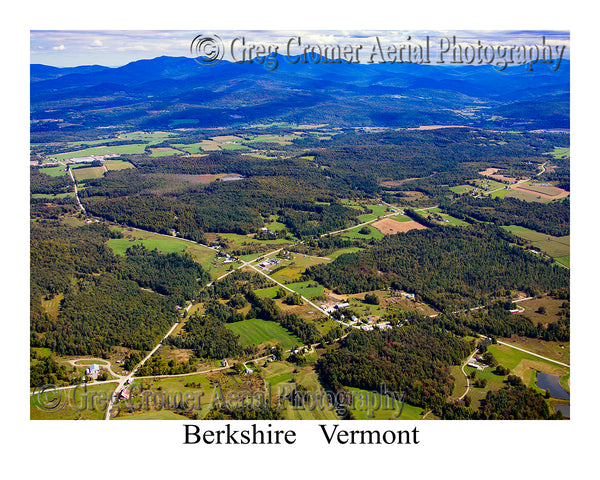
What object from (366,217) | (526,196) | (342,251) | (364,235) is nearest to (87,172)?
(366,217)

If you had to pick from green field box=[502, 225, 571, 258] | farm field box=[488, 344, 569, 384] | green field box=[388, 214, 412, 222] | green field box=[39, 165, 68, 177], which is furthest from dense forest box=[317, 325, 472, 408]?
green field box=[39, 165, 68, 177]

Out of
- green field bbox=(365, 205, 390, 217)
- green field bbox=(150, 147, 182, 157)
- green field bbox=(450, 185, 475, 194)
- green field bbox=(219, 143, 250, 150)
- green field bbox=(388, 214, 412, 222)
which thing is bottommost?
green field bbox=(388, 214, 412, 222)

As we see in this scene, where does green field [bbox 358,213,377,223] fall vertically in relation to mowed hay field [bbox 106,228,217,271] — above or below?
above

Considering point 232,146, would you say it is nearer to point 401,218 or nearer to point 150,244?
point 401,218

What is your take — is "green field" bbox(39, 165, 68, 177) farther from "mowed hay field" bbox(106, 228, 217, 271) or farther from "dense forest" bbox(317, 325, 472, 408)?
"dense forest" bbox(317, 325, 472, 408)

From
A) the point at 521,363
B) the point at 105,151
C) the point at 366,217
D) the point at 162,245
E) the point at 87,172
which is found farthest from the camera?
the point at 105,151

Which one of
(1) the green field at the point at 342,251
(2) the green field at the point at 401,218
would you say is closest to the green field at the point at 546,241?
(2) the green field at the point at 401,218

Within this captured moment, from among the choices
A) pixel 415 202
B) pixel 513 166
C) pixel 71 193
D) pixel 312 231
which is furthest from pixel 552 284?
pixel 71 193
